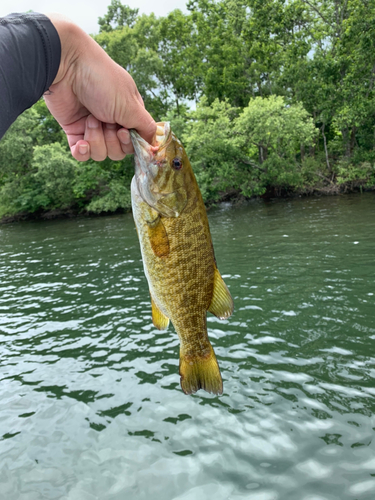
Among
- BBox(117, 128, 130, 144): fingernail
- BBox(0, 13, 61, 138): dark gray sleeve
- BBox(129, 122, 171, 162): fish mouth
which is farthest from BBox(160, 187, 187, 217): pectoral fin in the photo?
BBox(0, 13, 61, 138): dark gray sleeve

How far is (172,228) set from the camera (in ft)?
7.41

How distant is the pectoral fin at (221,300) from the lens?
2443 mm

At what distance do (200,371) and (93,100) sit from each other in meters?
1.87

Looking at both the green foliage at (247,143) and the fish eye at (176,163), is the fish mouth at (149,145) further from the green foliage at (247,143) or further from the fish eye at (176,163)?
the green foliage at (247,143)

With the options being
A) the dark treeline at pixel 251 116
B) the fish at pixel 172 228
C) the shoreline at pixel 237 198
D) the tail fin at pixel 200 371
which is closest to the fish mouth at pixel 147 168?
the fish at pixel 172 228

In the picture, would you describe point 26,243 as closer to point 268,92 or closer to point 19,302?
point 19,302

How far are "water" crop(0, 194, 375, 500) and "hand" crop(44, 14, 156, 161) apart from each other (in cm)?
374

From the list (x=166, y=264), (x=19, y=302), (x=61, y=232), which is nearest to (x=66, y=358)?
(x=19, y=302)

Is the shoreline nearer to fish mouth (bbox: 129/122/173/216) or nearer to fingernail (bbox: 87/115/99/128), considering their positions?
fingernail (bbox: 87/115/99/128)

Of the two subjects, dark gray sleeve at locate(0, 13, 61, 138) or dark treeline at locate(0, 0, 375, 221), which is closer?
dark gray sleeve at locate(0, 13, 61, 138)

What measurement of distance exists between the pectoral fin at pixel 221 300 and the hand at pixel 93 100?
1.03 metres

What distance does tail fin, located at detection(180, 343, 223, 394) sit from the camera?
255 centimetres

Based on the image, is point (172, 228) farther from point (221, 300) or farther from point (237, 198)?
point (237, 198)

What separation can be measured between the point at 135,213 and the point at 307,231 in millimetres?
15070
